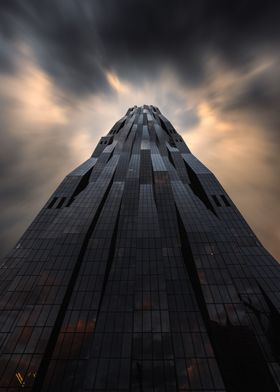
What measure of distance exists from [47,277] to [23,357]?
11.8 meters

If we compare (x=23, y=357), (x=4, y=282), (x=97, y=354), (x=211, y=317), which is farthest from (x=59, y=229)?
(x=211, y=317)

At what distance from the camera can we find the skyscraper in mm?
23891

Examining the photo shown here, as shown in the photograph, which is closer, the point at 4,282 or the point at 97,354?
the point at 97,354

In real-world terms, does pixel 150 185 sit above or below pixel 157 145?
below

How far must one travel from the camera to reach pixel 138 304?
1171 inches

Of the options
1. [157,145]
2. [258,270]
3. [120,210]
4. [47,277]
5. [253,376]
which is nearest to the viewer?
[253,376]

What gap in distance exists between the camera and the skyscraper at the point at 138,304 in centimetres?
2389

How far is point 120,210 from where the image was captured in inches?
2095

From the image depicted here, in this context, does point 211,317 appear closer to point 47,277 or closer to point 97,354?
point 97,354

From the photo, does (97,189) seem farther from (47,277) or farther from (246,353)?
(246,353)

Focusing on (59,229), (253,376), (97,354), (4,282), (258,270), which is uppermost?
(59,229)

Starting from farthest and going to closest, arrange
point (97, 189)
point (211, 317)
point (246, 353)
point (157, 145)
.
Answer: point (157, 145) < point (97, 189) < point (211, 317) < point (246, 353)

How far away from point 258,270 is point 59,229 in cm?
4857

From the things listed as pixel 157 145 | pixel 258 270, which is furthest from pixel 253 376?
pixel 157 145
